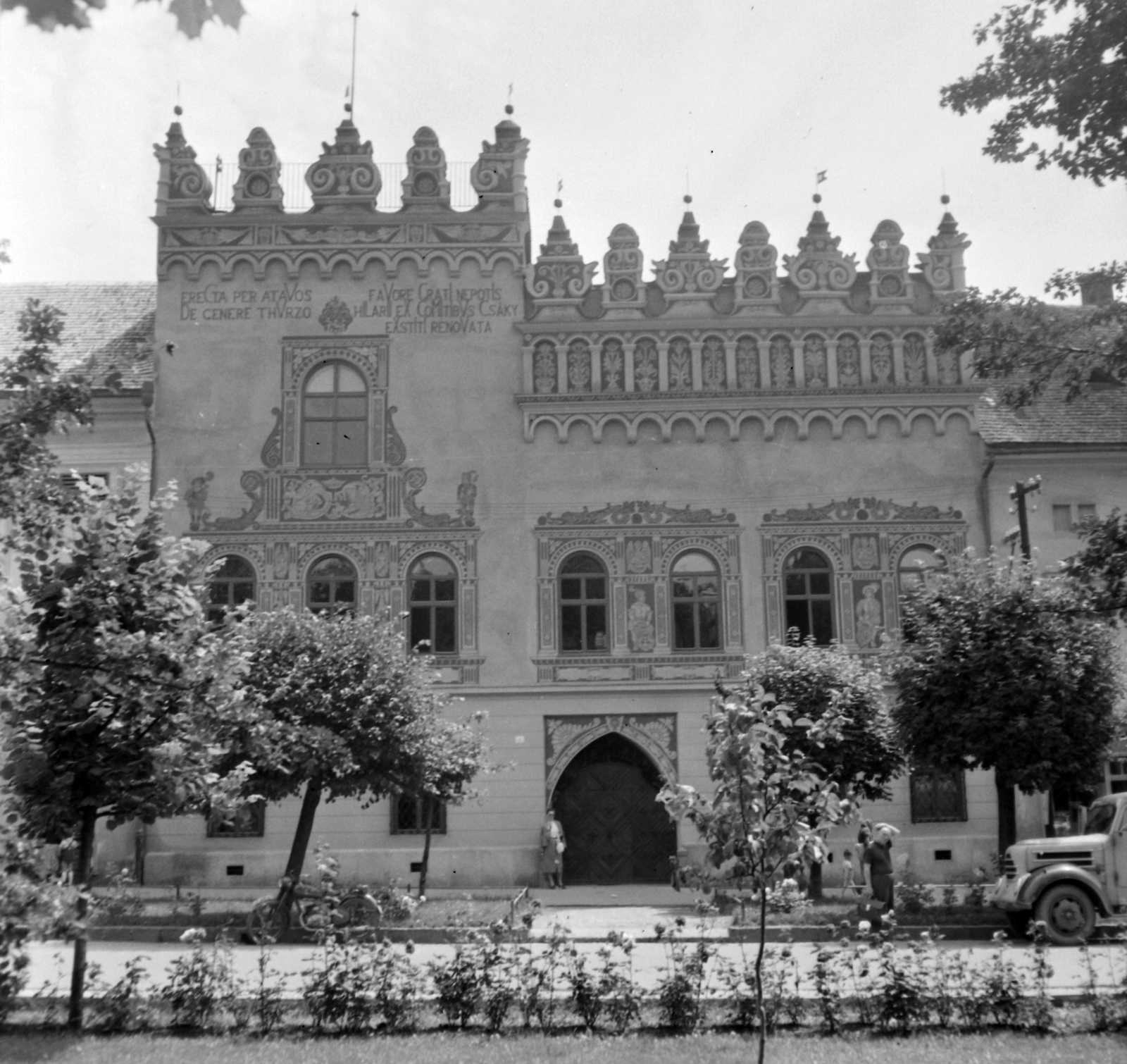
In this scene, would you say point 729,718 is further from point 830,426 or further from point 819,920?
point 830,426

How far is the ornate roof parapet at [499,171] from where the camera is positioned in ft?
112

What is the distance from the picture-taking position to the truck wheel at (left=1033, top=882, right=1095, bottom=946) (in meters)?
20.7

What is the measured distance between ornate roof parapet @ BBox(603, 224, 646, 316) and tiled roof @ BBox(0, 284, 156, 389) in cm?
1073

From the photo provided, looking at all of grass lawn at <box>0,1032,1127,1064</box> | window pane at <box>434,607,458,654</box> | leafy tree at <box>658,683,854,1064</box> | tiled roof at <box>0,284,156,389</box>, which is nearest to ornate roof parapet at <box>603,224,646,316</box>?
window pane at <box>434,607,458,654</box>

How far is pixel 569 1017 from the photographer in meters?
14.1

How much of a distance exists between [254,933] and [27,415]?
10.6 meters

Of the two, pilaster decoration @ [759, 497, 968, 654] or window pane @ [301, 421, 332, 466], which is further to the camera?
window pane @ [301, 421, 332, 466]

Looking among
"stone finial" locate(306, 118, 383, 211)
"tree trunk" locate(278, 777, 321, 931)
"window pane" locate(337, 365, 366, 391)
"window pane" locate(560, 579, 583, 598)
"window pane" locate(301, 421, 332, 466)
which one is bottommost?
"tree trunk" locate(278, 777, 321, 931)

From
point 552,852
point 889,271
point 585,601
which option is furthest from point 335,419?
point 889,271

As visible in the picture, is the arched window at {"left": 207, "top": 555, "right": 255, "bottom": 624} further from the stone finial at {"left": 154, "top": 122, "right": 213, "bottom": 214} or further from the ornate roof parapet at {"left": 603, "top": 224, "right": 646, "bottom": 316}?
the ornate roof parapet at {"left": 603, "top": 224, "right": 646, "bottom": 316}

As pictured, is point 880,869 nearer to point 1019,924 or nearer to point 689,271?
point 1019,924

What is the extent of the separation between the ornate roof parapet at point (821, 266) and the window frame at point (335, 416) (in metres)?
10.4

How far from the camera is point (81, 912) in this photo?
13.5 meters

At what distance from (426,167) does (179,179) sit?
587 cm
